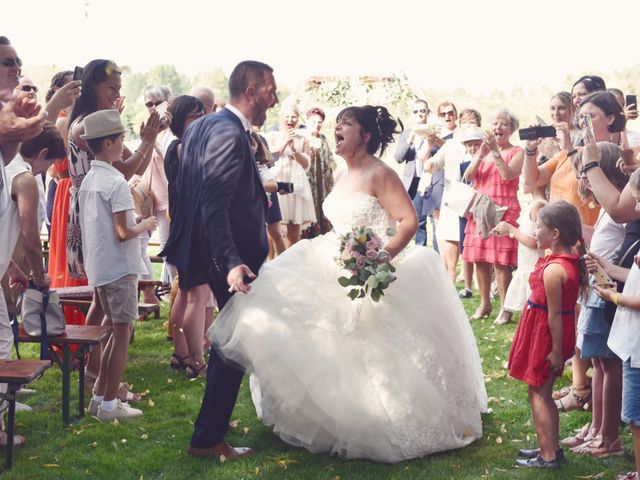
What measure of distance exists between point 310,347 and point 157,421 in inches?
62.3

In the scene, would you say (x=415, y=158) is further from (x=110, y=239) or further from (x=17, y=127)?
(x=17, y=127)

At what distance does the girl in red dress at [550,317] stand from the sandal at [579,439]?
1.39ft

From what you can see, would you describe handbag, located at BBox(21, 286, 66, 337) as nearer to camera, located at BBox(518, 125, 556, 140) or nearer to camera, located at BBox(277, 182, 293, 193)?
camera, located at BBox(277, 182, 293, 193)

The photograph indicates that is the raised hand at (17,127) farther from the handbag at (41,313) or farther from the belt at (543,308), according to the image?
the belt at (543,308)

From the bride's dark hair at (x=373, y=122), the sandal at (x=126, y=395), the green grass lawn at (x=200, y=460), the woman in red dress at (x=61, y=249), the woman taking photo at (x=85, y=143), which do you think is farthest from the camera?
the woman in red dress at (x=61, y=249)

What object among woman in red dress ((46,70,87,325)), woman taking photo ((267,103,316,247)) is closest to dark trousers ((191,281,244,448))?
woman in red dress ((46,70,87,325))

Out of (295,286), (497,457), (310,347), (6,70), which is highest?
(6,70)

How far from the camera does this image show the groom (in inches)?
164

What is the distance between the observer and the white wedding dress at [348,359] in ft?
14.1

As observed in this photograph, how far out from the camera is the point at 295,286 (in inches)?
177

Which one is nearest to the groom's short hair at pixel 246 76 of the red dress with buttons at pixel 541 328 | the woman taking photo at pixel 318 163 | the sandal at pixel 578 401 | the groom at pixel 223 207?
the groom at pixel 223 207

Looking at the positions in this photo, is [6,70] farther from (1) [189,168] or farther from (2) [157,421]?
(2) [157,421]

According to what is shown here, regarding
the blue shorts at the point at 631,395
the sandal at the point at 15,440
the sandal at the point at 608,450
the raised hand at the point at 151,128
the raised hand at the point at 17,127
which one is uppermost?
the raised hand at the point at 17,127

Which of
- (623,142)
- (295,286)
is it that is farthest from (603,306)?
(295,286)
